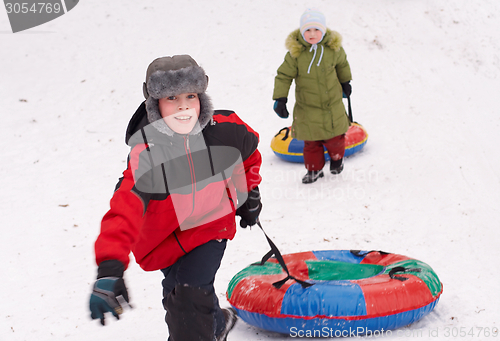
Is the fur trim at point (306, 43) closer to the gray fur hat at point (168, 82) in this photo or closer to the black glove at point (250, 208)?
the black glove at point (250, 208)

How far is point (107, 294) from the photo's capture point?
1.53 meters

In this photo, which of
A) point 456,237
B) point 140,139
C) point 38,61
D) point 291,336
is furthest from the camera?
point 38,61

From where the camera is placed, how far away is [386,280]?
2.68m

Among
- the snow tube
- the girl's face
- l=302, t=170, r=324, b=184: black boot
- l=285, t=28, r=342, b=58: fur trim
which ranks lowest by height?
l=302, t=170, r=324, b=184: black boot

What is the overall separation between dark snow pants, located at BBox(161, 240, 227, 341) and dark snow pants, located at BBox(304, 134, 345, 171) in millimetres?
2960

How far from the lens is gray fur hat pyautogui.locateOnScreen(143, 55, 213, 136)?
206 centimetres

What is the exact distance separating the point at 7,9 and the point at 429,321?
970cm

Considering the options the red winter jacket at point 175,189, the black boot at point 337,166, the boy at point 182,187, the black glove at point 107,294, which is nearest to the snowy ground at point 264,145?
the black boot at point 337,166

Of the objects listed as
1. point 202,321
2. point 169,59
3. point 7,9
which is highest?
point 7,9

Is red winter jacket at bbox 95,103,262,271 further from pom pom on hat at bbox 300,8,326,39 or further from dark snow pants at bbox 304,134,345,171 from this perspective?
dark snow pants at bbox 304,134,345,171

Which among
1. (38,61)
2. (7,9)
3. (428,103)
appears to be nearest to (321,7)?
(428,103)

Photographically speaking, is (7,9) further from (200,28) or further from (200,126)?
(200,126)

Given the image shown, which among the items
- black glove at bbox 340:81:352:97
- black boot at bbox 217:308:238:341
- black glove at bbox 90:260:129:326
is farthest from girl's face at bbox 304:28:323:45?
black glove at bbox 90:260:129:326

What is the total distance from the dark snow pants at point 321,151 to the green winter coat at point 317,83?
5.1 inches
